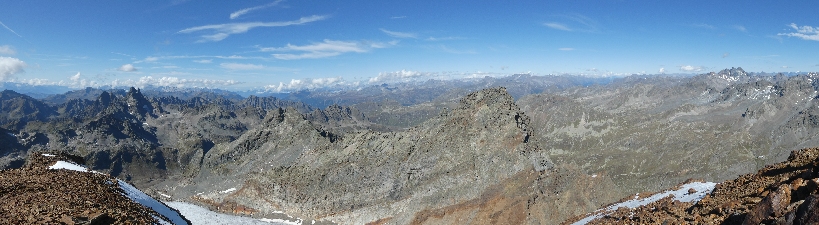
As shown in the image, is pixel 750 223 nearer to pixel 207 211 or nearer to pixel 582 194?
pixel 582 194

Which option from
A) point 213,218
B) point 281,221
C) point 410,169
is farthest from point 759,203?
point 213,218

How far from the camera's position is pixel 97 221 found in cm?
1908

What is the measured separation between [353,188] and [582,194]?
148ft

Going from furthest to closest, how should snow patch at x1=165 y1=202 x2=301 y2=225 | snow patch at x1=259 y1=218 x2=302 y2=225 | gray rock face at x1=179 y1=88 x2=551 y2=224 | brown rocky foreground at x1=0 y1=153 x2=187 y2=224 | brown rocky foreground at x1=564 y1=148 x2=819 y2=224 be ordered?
snow patch at x1=165 y1=202 x2=301 y2=225 < snow patch at x1=259 y1=218 x2=302 y2=225 < gray rock face at x1=179 y1=88 x2=551 y2=224 < brown rocky foreground at x1=0 y1=153 x2=187 y2=224 < brown rocky foreground at x1=564 y1=148 x2=819 y2=224

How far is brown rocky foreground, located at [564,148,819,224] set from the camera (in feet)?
44.7

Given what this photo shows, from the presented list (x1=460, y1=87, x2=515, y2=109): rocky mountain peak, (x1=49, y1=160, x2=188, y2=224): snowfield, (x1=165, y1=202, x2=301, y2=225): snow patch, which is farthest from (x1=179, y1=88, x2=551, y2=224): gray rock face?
(x1=49, y1=160, x2=188, y2=224): snowfield

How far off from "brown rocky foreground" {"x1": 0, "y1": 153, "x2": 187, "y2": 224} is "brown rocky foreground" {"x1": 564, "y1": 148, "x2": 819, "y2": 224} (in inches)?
1038

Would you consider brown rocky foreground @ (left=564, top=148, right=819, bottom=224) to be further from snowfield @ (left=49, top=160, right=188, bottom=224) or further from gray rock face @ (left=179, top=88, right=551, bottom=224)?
gray rock face @ (left=179, top=88, right=551, bottom=224)

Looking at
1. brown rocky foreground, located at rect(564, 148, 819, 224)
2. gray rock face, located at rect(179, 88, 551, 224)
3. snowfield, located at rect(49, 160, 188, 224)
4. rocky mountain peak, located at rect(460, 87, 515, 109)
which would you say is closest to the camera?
brown rocky foreground, located at rect(564, 148, 819, 224)

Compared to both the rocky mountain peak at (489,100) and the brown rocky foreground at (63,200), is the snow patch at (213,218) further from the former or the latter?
the brown rocky foreground at (63,200)

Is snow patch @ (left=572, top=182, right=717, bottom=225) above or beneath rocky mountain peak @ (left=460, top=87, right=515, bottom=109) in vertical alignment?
beneath

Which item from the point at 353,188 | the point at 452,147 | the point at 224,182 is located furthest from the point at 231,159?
the point at 452,147

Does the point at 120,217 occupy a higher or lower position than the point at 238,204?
higher

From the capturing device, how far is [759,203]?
604 inches
